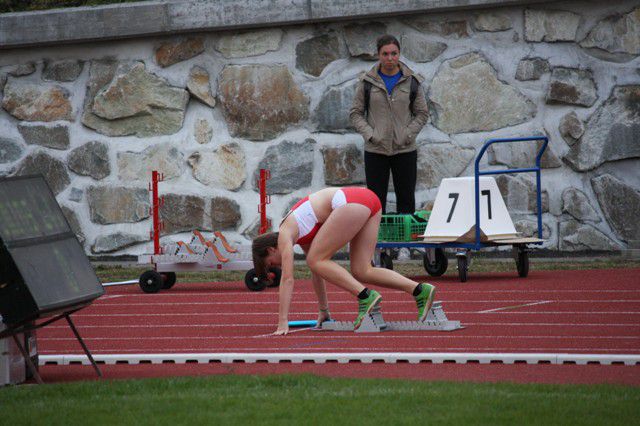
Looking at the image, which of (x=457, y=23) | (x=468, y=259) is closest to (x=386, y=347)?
(x=468, y=259)

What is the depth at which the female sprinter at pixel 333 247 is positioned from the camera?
32.0ft

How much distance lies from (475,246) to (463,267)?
0.28 metres

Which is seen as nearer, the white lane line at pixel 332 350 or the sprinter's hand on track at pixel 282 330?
the white lane line at pixel 332 350

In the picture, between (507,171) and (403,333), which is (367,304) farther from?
(507,171)

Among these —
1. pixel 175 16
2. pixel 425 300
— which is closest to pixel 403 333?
pixel 425 300

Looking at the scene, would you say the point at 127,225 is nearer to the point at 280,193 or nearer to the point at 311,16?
the point at 280,193

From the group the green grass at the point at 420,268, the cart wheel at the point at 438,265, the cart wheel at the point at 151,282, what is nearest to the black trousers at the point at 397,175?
the green grass at the point at 420,268

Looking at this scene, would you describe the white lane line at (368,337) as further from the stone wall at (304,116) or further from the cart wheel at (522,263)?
the stone wall at (304,116)

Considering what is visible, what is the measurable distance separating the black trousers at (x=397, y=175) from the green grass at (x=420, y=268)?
0.70 metres

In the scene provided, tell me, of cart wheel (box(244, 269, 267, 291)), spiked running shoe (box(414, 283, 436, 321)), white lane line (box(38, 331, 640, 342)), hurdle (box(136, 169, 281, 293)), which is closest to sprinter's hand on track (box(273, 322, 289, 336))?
white lane line (box(38, 331, 640, 342))

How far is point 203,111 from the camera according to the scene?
15.5 meters

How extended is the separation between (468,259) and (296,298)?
1808 millimetres

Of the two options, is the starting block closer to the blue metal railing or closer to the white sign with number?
the blue metal railing

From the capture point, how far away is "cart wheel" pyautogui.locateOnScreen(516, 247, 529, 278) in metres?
13.0
